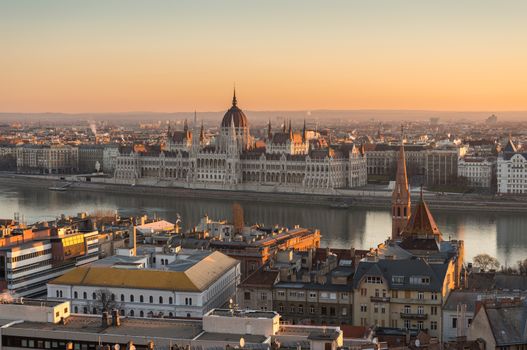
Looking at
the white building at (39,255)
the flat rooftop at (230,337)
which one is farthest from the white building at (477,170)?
the flat rooftop at (230,337)

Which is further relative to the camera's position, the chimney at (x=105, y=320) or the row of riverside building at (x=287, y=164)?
the row of riverside building at (x=287, y=164)

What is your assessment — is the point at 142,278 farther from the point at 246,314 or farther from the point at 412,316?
the point at 412,316

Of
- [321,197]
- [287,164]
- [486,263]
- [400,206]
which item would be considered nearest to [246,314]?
[400,206]

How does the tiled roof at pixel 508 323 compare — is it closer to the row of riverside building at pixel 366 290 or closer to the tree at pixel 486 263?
the row of riverside building at pixel 366 290

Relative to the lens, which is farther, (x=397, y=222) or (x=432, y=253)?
(x=397, y=222)

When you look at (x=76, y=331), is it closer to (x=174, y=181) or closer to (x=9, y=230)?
(x=9, y=230)

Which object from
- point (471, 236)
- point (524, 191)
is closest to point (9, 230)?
point (471, 236)

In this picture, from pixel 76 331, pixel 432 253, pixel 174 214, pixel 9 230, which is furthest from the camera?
pixel 174 214

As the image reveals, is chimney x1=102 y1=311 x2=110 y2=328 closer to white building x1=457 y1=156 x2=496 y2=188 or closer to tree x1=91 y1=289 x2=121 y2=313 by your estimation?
tree x1=91 y1=289 x2=121 y2=313
